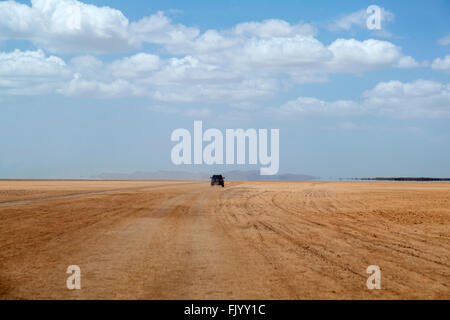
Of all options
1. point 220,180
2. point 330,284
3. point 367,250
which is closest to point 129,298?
point 330,284

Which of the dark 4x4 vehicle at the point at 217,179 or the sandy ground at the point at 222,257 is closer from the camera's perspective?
the sandy ground at the point at 222,257

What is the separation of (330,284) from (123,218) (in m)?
13.3

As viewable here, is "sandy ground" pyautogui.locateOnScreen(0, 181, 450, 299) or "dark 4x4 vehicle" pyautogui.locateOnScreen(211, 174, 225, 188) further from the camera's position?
"dark 4x4 vehicle" pyautogui.locateOnScreen(211, 174, 225, 188)

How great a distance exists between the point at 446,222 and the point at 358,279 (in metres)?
12.1

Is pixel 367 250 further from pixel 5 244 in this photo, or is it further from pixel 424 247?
pixel 5 244

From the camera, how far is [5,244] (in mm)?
12906

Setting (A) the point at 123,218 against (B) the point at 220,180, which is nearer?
(A) the point at 123,218

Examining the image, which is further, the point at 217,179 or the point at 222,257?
the point at 217,179

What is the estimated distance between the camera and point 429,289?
8016mm

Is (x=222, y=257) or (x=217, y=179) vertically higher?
(x=222, y=257)
